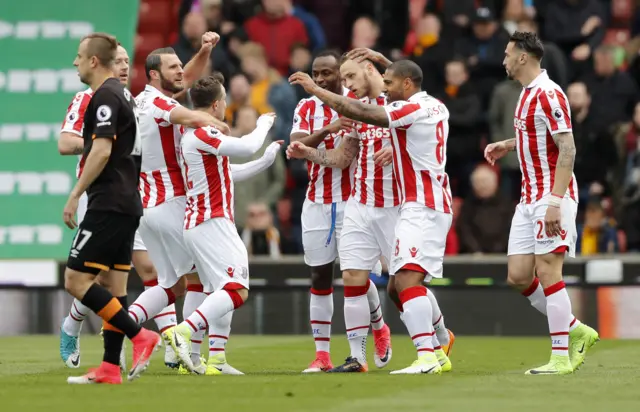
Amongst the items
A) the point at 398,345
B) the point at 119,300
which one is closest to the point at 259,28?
the point at 398,345

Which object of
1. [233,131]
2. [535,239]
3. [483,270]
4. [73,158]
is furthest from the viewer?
[73,158]

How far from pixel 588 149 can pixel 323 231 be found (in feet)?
22.4

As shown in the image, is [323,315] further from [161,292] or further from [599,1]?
[599,1]

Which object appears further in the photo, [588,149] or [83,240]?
[588,149]

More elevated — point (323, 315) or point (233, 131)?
point (233, 131)

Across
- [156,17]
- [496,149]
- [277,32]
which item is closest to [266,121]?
[496,149]

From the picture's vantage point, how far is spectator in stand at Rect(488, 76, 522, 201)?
17.3m

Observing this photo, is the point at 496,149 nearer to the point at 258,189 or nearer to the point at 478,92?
the point at 478,92

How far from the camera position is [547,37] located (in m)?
18.2

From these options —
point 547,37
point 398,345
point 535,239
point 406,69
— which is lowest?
point 398,345

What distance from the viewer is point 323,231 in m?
11.4

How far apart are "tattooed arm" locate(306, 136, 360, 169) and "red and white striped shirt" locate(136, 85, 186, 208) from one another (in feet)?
3.44

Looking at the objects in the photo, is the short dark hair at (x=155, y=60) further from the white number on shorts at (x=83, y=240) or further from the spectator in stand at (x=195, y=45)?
the spectator in stand at (x=195, y=45)

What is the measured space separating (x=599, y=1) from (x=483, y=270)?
4.33 metres
